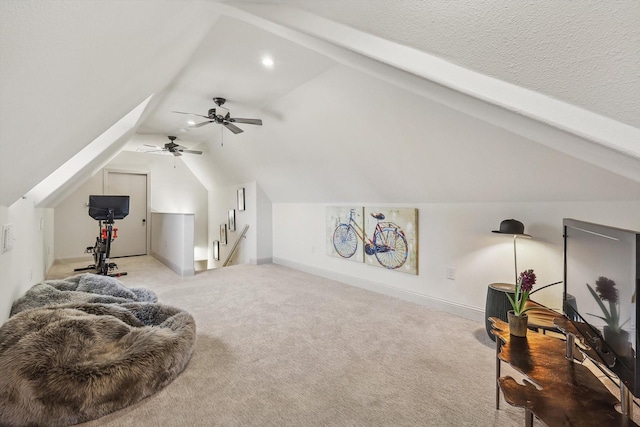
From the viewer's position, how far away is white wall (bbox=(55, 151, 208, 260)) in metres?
6.59

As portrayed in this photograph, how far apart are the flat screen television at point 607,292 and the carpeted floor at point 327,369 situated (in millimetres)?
847

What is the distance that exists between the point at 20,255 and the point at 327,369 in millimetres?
3349

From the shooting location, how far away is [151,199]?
7.67 metres

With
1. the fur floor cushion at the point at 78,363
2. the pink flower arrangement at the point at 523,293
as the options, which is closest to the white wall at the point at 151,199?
the fur floor cushion at the point at 78,363

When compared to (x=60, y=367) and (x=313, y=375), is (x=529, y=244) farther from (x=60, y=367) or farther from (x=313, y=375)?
(x=60, y=367)

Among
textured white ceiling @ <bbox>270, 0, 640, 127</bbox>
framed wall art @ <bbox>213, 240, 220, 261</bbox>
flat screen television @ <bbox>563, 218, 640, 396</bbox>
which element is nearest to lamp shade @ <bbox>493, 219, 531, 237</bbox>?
flat screen television @ <bbox>563, 218, 640, 396</bbox>

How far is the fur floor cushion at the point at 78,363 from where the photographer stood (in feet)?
5.06

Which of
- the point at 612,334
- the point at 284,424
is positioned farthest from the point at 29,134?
the point at 612,334

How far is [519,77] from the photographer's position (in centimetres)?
97

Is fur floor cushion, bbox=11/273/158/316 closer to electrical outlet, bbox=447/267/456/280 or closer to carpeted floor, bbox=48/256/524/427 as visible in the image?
carpeted floor, bbox=48/256/524/427

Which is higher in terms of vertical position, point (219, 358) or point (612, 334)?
point (612, 334)

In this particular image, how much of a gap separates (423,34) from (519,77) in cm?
37

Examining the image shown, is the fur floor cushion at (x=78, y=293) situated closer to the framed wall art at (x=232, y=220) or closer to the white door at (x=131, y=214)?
the framed wall art at (x=232, y=220)

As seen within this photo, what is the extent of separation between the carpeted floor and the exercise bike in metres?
2.06
